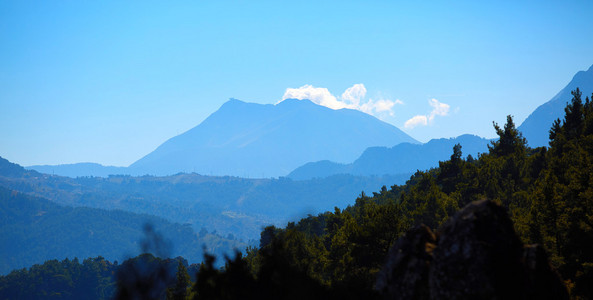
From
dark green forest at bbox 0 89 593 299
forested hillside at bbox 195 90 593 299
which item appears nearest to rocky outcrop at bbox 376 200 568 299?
dark green forest at bbox 0 89 593 299

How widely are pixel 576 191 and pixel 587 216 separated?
26.4 feet

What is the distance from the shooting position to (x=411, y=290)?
21.8m

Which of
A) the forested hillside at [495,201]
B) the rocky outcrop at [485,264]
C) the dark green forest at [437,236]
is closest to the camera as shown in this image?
the rocky outcrop at [485,264]

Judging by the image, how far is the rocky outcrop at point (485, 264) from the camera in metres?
19.4

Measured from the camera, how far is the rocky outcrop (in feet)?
63.5

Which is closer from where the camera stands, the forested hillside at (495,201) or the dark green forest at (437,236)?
the dark green forest at (437,236)

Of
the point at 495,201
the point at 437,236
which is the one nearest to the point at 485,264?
the point at 495,201

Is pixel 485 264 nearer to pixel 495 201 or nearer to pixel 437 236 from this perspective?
pixel 495 201

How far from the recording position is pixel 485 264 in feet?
63.7

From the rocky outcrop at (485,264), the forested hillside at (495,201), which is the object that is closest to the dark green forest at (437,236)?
the forested hillside at (495,201)

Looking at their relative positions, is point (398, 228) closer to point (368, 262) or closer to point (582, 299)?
point (368, 262)

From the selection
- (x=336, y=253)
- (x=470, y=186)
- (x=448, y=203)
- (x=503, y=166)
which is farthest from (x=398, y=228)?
(x=503, y=166)

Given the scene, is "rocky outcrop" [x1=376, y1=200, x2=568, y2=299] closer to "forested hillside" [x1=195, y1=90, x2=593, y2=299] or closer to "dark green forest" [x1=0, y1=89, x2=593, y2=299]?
"dark green forest" [x1=0, y1=89, x2=593, y2=299]

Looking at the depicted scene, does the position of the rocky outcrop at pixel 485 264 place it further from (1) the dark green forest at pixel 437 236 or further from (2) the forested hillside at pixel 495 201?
(2) the forested hillside at pixel 495 201
